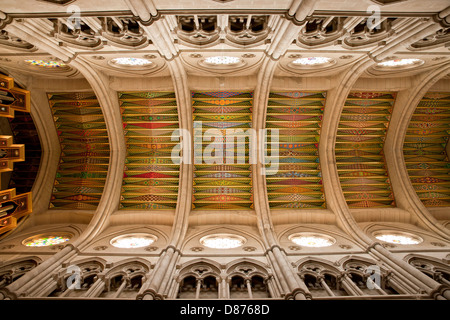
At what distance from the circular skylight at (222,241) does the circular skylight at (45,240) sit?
638 centimetres

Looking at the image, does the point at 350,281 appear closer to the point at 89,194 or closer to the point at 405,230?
the point at 405,230

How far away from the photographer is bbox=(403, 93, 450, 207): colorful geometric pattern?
13.6 m

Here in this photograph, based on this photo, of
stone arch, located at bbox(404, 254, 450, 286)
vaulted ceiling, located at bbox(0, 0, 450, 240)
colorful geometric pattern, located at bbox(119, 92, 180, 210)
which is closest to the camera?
stone arch, located at bbox(404, 254, 450, 286)

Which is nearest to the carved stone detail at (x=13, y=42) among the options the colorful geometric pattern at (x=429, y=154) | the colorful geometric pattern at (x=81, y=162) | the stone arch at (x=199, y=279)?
the colorful geometric pattern at (x=81, y=162)

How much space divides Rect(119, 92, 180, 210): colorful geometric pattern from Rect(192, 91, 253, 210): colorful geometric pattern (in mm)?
1173

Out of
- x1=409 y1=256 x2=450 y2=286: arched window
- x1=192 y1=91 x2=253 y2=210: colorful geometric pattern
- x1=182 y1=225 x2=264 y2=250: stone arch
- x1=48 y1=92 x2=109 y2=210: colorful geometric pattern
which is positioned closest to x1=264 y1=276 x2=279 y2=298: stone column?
x1=182 y1=225 x2=264 y2=250: stone arch

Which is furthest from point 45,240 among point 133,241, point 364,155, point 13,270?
point 364,155

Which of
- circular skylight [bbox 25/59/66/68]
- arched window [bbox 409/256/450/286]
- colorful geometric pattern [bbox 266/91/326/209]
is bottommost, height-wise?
arched window [bbox 409/256/450/286]

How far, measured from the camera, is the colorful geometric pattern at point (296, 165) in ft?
43.7

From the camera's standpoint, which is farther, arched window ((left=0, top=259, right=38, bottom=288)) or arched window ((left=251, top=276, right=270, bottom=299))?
A: arched window ((left=0, top=259, right=38, bottom=288))

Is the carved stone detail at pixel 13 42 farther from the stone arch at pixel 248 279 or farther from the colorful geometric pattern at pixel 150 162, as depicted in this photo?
the stone arch at pixel 248 279

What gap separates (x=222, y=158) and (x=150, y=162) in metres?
3.72

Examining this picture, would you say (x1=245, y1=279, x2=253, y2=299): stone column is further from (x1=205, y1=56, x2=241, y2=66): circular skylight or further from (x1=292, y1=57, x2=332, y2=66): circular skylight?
(x1=292, y1=57, x2=332, y2=66): circular skylight

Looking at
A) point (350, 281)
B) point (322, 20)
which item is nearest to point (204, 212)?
point (350, 281)
